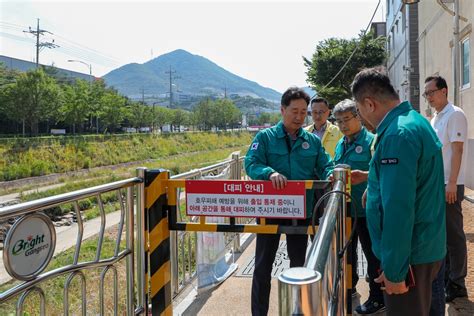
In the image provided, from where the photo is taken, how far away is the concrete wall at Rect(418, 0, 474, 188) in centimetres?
955

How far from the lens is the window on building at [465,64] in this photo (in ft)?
33.2

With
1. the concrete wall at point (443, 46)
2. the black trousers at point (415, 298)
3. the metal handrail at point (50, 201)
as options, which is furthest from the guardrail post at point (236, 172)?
the concrete wall at point (443, 46)

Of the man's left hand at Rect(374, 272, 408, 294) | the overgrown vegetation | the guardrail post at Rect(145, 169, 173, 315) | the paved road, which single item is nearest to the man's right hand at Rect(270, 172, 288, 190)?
the guardrail post at Rect(145, 169, 173, 315)

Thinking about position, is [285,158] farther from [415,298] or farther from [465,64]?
[465,64]

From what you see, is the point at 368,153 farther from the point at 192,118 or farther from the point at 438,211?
the point at 192,118

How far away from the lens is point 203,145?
2361 inches

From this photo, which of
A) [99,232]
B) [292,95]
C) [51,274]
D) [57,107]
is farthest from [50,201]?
[57,107]

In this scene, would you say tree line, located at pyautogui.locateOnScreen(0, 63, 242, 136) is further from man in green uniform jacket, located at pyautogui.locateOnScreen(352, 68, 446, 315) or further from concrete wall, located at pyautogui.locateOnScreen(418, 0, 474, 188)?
man in green uniform jacket, located at pyautogui.locateOnScreen(352, 68, 446, 315)

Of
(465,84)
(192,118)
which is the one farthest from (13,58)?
(465,84)

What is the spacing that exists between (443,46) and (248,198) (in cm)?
1149

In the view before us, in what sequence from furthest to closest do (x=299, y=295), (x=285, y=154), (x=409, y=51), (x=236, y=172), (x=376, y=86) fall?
1. (x=409, y=51)
2. (x=236, y=172)
3. (x=285, y=154)
4. (x=376, y=86)
5. (x=299, y=295)

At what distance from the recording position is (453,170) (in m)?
3.64

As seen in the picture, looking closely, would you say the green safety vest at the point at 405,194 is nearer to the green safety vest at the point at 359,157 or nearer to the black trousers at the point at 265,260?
→ the black trousers at the point at 265,260

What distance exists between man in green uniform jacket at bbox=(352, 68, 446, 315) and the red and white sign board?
730mm
